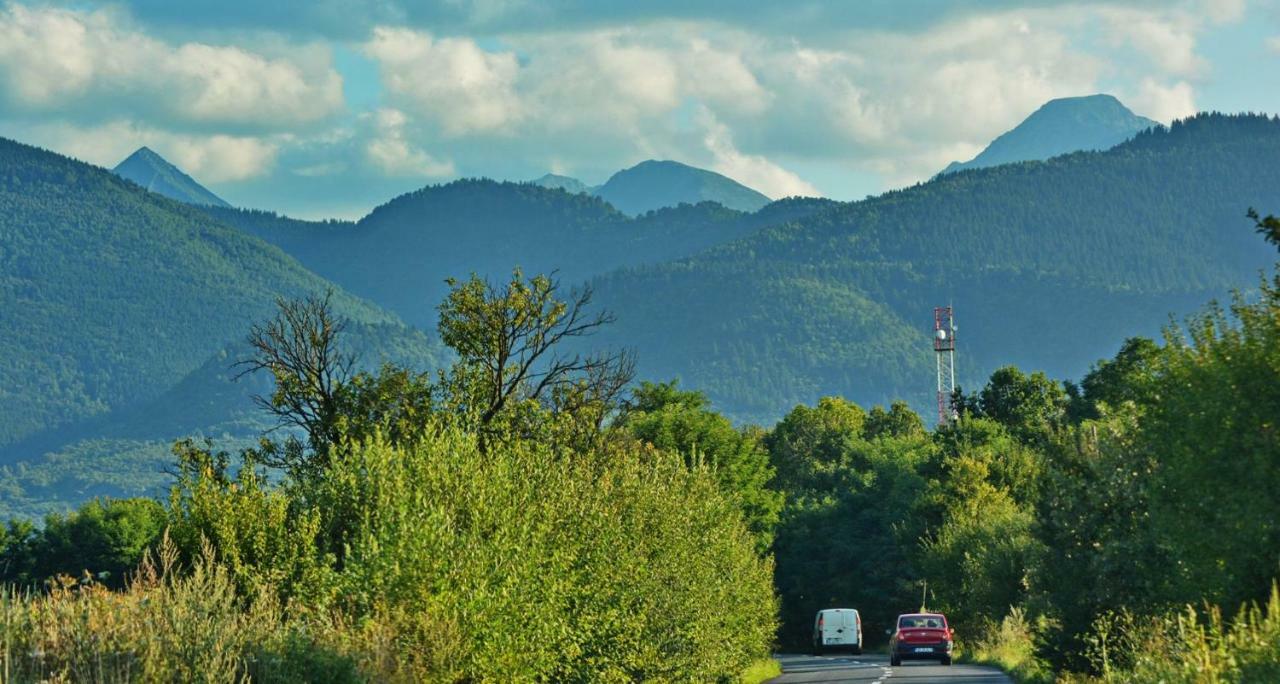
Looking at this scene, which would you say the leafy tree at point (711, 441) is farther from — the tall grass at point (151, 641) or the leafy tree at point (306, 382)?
the tall grass at point (151, 641)

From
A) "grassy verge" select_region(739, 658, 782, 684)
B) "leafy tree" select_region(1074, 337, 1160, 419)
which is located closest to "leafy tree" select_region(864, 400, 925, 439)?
"leafy tree" select_region(1074, 337, 1160, 419)

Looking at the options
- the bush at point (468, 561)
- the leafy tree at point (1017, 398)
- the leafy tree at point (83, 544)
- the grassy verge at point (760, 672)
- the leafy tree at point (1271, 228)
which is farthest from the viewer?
the leafy tree at point (83, 544)

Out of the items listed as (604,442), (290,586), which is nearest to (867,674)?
(604,442)

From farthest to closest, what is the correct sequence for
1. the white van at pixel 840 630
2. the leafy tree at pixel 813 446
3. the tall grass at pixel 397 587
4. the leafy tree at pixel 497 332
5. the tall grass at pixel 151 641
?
the leafy tree at pixel 813 446, the white van at pixel 840 630, the leafy tree at pixel 497 332, the tall grass at pixel 397 587, the tall grass at pixel 151 641

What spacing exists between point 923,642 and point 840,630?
2287cm

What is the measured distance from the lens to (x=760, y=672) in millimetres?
51469

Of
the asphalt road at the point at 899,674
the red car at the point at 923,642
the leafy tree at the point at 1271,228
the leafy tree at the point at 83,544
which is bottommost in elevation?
the asphalt road at the point at 899,674

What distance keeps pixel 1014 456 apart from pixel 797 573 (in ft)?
67.9

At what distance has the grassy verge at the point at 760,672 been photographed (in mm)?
47094

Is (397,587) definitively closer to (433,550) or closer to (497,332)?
(433,550)

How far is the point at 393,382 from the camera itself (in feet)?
120

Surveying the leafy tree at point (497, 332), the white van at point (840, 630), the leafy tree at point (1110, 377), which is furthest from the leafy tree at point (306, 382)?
the leafy tree at point (1110, 377)

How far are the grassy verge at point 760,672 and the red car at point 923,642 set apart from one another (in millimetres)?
3739

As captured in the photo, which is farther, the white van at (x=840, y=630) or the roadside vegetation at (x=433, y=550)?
the white van at (x=840, y=630)
